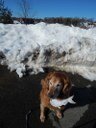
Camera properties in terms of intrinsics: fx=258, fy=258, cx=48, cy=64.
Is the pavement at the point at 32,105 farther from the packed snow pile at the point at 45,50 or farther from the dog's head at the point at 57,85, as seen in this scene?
the dog's head at the point at 57,85

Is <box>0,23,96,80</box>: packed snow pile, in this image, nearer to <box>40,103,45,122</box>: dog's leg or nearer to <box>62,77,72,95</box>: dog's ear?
<box>40,103,45,122</box>: dog's leg

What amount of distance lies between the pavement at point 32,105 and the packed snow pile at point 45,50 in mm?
325

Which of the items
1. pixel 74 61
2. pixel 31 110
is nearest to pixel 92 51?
pixel 74 61

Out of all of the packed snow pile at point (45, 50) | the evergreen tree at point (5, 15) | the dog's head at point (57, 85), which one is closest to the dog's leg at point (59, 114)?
the dog's head at point (57, 85)

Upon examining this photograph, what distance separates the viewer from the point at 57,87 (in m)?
4.71

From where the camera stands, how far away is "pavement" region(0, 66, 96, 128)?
5.30m

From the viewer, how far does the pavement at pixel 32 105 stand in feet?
17.4

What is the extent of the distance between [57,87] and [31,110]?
3.66 ft

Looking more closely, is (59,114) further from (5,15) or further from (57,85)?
(5,15)

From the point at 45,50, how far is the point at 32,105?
219 cm

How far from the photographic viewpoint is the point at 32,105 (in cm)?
580

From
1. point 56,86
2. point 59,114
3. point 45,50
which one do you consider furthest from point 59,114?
point 45,50

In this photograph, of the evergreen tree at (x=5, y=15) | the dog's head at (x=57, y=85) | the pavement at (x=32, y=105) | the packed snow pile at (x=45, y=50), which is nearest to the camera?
the dog's head at (x=57, y=85)

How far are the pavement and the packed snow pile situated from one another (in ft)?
1.07
